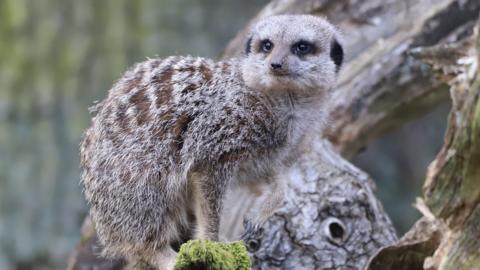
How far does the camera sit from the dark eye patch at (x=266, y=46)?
11.6 ft

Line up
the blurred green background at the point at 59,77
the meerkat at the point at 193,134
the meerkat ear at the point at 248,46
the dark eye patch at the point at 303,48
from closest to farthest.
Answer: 1. the meerkat at the point at 193,134
2. the dark eye patch at the point at 303,48
3. the meerkat ear at the point at 248,46
4. the blurred green background at the point at 59,77

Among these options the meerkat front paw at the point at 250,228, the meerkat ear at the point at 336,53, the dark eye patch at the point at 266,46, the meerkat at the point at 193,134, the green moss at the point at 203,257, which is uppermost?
the dark eye patch at the point at 266,46

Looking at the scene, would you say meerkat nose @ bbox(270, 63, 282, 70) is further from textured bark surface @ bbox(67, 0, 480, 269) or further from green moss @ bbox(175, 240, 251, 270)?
green moss @ bbox(175, 240, 251, 270)

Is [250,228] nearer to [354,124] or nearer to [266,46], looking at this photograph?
[266,46]

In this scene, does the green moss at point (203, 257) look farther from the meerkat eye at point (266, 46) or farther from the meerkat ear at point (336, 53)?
the meerkat ear at point (336, 53)

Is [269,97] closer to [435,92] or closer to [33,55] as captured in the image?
[435,92]

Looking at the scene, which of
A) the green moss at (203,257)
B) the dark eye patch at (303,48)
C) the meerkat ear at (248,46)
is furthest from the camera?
the meerkat ear at (248,46)

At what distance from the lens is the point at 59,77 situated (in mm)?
6727

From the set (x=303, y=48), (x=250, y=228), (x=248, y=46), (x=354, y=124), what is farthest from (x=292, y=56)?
(x=354, y=124)

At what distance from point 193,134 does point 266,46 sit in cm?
53

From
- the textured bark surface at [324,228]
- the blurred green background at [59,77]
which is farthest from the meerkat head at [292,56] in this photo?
the blurred green background at [59,77]

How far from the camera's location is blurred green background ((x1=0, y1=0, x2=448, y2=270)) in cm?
662

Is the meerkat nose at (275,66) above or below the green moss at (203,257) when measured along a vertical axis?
above

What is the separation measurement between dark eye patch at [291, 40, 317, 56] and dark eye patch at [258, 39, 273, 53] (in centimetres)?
11
